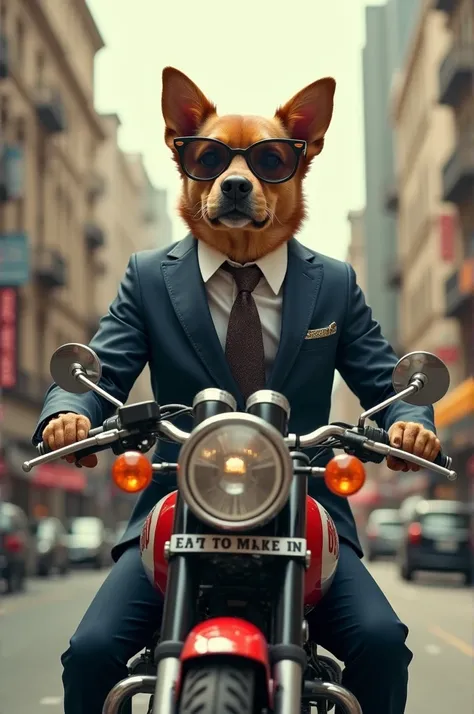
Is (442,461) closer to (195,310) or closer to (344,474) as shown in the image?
(344,474)

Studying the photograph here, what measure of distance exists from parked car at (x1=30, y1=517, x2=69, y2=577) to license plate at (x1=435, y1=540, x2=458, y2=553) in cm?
963

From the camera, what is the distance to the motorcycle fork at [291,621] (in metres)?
2.63

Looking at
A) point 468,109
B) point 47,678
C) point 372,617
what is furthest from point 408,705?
point 468,109

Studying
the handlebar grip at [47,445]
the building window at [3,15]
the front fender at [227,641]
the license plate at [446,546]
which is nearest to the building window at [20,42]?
the building window at [3,15]

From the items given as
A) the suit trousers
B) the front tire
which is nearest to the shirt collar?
the suit trousers

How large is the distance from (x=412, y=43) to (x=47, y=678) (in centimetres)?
5763

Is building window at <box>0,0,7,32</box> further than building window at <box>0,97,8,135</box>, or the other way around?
building window at <box>0,0,7,32</box>

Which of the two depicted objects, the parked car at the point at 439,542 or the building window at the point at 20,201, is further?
the building window at the point at 20,201

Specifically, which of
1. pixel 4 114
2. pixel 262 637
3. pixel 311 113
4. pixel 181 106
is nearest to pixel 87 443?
pixel 262 637

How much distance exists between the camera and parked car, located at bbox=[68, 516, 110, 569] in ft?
121

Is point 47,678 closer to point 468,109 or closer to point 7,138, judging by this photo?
point 7,138

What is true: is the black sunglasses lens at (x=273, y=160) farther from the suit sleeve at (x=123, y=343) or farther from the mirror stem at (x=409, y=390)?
the mirror stem at (x=409, y=390)

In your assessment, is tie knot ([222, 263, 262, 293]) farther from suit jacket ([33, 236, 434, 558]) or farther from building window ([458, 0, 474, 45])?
building window ([458, 0, 474, 45])

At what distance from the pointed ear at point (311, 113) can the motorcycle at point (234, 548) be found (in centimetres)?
105
